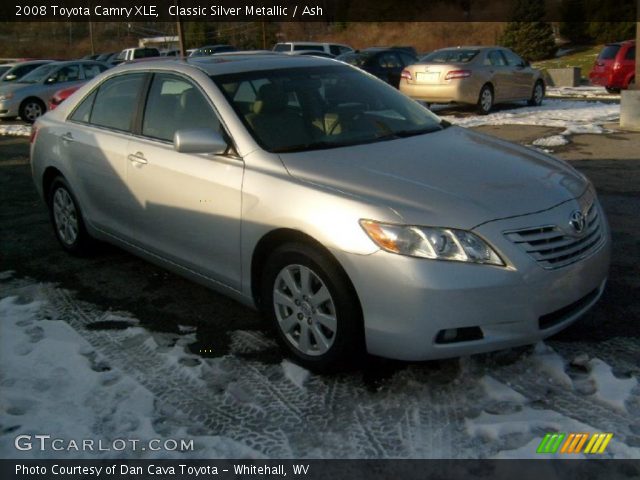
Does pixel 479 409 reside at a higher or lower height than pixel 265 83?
lower

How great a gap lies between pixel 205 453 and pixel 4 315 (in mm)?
2263

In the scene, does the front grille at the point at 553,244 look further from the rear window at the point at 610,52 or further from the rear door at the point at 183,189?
the rear window at the point at 610,52

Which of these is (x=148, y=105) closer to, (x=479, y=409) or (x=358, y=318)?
(x=358, y=318)

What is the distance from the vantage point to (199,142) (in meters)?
3.95

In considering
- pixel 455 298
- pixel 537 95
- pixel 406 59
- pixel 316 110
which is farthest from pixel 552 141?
pixel 406 59

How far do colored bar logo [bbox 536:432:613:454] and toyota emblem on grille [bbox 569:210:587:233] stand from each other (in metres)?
1.02

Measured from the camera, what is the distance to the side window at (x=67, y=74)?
719 inches

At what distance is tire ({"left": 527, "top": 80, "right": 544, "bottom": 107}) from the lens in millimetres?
17225

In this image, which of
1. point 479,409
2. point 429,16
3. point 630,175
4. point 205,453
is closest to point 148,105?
point 205,453

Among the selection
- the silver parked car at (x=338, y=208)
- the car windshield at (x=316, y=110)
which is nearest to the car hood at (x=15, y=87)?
the silver parked car at (x=338, y=208)

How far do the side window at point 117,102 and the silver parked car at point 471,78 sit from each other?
11102 mm

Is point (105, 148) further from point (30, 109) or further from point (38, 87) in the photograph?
point (38, 87)

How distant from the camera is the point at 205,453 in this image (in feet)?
9.90

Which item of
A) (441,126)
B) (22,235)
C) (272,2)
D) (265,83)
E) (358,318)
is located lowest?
(22,235)
